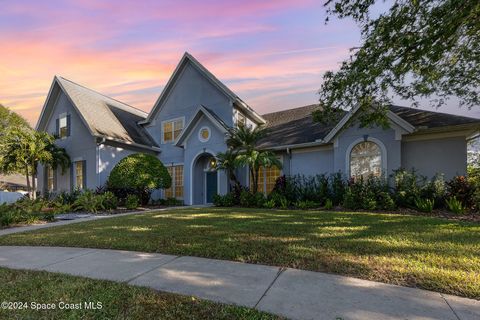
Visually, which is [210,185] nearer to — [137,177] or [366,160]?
[137,177]

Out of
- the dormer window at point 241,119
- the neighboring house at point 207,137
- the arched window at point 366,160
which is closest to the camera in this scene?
the neighboring house at point 207,137

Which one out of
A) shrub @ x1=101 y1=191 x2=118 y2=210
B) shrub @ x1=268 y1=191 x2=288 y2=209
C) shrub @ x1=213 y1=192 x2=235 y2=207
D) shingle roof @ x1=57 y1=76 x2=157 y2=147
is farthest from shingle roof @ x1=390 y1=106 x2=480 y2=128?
shingle roof @ x1=57 y1=76 x2=157 y2=147

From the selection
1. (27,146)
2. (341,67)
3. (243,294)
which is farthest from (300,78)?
(27,146)

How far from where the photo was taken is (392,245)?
4.95 meters

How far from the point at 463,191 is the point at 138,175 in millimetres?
14528

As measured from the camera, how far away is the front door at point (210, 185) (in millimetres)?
16938

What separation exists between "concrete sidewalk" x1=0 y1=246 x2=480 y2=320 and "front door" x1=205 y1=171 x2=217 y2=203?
12030 mm

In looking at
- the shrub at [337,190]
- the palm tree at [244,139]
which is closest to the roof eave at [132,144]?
the palm tree at [244,139]

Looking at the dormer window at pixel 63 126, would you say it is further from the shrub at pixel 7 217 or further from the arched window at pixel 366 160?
the arched window at pixel 366 160

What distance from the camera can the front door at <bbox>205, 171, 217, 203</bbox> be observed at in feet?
→ 55.6

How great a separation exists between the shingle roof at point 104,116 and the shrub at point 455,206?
16729 millimetres

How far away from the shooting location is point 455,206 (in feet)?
29.6

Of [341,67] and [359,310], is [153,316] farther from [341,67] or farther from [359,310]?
[341,67]

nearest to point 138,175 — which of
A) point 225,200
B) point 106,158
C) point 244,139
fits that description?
point 106,158
